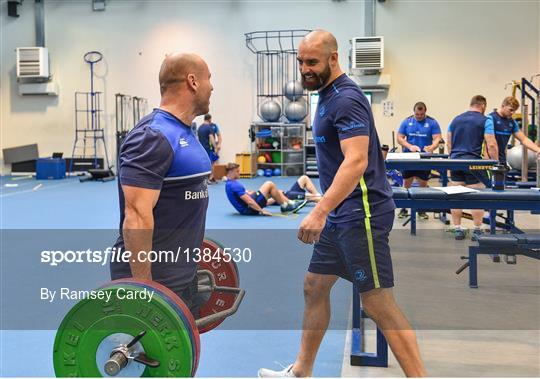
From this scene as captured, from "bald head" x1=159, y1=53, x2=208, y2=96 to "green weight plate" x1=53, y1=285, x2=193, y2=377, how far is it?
68 cm

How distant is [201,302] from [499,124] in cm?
481

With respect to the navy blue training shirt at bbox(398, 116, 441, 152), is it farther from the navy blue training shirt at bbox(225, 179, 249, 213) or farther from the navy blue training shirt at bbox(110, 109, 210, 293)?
the navy blue training shirt at bbox(110, 109, 210, 293)

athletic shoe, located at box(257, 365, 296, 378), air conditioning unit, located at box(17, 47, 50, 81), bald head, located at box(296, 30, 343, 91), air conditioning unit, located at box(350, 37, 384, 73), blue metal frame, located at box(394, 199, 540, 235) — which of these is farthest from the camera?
air conditioning unit, located at box(17, 47, 50, 81)

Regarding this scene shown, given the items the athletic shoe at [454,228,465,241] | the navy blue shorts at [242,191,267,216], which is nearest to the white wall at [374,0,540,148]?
the navy blue shorts at [242,191,267,216]

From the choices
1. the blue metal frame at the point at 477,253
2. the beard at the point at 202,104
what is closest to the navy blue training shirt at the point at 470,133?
the blue metal frame at the point at 477,253

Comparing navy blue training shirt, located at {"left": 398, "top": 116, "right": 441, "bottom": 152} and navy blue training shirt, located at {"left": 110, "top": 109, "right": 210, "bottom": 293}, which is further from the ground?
navy blue training shirt, located at {"left": 398, "top": 116, "right": 441, "bottom": 152}

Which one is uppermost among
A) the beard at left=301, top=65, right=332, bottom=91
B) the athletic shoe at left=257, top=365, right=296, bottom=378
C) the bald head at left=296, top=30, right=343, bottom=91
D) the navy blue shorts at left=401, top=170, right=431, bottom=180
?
the bald head at left=296, top=30, right=343, bottom=91

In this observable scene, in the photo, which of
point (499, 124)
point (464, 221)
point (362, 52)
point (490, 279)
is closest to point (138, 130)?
point (490, 279)

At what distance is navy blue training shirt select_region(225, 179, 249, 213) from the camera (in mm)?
7215

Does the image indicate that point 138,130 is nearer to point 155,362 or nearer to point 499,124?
point 155,362

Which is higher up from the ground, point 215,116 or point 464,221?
point 215,116

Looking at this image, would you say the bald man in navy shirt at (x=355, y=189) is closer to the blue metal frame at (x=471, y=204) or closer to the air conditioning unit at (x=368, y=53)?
the blue metal frame at (x=471, y=204)

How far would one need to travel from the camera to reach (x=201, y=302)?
2119 mm

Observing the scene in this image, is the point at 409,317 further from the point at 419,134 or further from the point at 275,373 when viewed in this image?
the point at 419,134
